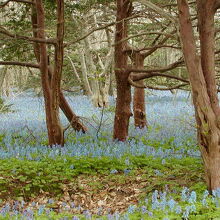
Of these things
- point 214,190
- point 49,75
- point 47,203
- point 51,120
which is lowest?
point 47,203

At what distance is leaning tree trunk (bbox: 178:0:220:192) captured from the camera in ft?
19.1

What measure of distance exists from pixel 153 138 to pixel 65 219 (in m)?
6.75

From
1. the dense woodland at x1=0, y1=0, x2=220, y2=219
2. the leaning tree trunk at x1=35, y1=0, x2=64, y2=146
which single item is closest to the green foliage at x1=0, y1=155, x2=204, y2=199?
the dense woodland at x1=0, y1=0, x2=220, y2=219

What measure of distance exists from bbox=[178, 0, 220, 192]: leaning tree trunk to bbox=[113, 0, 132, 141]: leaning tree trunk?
4549 millimetres

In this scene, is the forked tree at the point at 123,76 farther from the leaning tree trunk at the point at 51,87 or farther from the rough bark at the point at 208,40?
the rough bark at the point at 208,40

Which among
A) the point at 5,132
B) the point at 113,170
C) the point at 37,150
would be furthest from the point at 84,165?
the point at 5,132

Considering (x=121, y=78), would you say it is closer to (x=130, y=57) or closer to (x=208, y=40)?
(x=130, y=57)

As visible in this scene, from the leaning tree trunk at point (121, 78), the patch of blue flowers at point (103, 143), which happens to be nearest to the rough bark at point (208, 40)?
the patch of blue flowers at point (103, 143)

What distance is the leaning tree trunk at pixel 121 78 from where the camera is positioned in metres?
10.8

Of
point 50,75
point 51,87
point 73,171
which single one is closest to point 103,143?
point 51,87

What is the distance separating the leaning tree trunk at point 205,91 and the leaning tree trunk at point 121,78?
4.55 m

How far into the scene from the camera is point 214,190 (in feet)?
18.6

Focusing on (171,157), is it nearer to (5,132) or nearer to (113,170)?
(113,170)

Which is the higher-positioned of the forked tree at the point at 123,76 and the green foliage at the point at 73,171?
the forked tree at the point at 123,76
